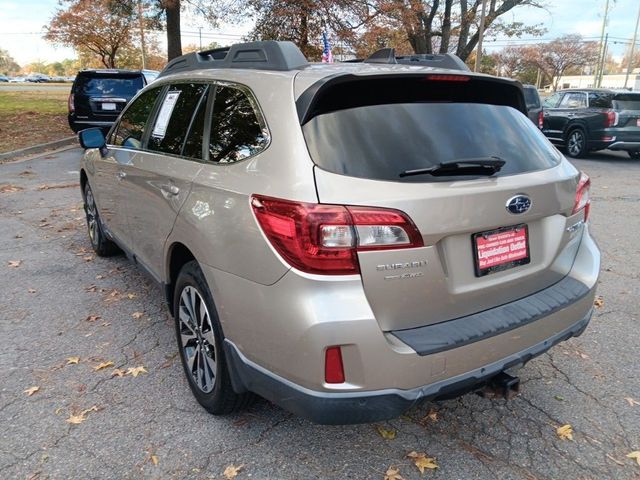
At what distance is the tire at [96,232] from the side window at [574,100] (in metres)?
12.4

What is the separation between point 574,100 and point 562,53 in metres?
66.4

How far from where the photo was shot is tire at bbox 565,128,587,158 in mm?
13227

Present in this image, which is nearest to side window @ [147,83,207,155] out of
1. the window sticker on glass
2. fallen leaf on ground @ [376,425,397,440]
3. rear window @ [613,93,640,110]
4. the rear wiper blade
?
the window sticker on glass

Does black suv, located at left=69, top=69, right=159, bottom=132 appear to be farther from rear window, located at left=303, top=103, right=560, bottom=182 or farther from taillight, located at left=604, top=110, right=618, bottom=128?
rear window, located at left=303, top=103, right=560, bottom=182

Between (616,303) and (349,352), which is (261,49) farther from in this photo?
(616,303)

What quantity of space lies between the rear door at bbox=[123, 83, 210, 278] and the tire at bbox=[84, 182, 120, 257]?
1.52 metres

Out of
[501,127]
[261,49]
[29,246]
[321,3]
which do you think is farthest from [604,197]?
[321,3]

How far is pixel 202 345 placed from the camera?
8.93 feet

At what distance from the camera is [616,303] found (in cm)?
420

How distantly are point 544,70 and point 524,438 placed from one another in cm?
8019

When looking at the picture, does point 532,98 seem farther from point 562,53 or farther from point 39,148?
point 562,53

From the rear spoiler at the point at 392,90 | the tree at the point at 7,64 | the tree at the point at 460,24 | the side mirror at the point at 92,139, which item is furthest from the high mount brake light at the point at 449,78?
the tree at the point at 7,64

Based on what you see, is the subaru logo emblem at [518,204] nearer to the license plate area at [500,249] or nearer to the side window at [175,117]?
the license plate area at [500,249]

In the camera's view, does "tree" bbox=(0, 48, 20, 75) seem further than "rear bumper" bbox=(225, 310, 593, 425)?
Yes
